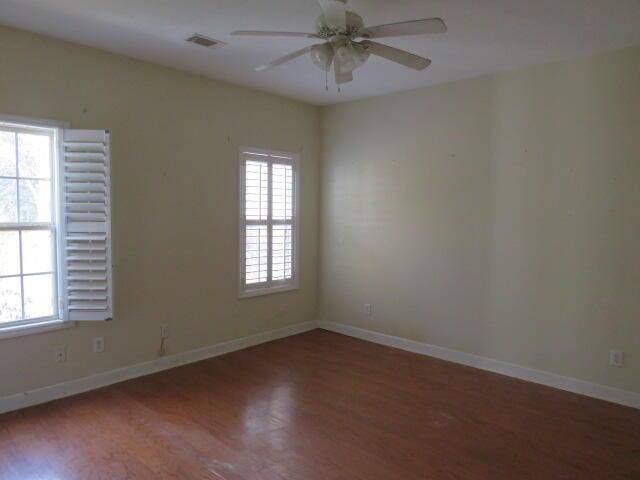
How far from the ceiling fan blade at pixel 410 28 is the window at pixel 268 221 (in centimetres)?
245

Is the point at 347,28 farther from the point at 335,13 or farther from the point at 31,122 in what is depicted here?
the point at 31,122

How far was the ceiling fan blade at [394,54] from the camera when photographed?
255 centimetres

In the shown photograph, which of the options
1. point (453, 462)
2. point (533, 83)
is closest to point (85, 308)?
point (453, 462)

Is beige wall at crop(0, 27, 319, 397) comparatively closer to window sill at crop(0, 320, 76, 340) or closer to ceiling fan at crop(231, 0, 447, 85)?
window sill at crop(0, 320, 76, 340)

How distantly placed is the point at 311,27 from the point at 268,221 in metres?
2.31

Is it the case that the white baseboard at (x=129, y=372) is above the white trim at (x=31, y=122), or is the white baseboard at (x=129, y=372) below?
below

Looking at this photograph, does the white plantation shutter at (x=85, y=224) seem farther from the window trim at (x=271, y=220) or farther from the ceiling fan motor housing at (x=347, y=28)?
the ceiling fan motor housing at (x=347, y=28)

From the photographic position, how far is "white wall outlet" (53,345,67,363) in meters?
3.42

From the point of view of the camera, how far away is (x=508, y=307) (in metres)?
4.05

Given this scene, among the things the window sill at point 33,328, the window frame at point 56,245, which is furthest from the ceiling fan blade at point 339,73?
the window sill at point 33,328

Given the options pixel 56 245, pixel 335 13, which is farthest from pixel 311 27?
pixel 56 245

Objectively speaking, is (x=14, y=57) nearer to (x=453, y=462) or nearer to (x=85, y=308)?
(x=85, y=308)

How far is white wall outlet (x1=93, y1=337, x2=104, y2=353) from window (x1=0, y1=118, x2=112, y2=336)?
295 mm

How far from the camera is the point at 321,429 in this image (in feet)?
9.98
